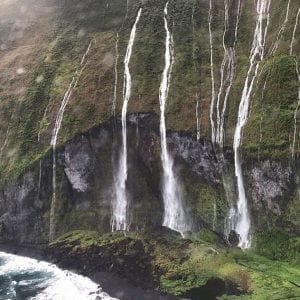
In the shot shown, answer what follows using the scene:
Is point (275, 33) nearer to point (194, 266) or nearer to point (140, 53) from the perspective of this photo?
point (140, 53)

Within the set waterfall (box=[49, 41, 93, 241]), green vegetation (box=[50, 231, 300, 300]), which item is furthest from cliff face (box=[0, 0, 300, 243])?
green vegetation (box=[50, 231, 300, 300])

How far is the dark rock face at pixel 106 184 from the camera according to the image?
109 feet

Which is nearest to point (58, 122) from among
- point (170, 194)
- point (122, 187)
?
point (122, 187)

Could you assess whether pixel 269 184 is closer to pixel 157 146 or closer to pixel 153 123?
pixel 157 146

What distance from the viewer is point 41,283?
28438 millimetres

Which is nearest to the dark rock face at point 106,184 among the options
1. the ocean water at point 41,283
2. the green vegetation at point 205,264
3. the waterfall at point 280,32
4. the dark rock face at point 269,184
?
the dark rock face at point 269,184

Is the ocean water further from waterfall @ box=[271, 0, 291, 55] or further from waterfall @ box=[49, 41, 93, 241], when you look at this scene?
waterfall @ box=[271, 0, 291, 55]

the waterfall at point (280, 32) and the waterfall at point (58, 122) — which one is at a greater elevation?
the waterfall at point (280, 32)

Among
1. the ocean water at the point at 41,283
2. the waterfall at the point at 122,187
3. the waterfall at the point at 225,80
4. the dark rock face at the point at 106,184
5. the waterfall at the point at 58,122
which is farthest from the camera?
the waterfall at the point at 58,122

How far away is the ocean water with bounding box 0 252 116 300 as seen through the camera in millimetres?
26703

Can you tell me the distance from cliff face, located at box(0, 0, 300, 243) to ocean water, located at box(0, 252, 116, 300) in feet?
11.8

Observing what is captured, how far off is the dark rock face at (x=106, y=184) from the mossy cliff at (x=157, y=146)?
0.24 feet

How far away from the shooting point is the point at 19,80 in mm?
43125

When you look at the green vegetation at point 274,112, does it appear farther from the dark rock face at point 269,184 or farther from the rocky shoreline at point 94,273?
the rocky shoreline at point 94,273
